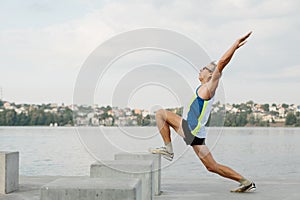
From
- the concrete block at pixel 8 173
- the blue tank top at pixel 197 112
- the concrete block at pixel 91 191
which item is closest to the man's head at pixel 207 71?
the blue tank top at pixel 197 112

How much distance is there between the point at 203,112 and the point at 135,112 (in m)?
1.38

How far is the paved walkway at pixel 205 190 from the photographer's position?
11.5m

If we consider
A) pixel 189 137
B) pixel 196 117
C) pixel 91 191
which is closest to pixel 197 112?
pixel 196 117

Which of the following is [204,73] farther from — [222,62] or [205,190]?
[205,190]

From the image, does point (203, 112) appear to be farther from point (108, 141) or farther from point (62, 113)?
point (62, 113)

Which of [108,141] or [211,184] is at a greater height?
[108,141]

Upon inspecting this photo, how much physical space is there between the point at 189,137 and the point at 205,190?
2.64 m

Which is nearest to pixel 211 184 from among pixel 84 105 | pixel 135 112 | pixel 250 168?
pixel 135 112

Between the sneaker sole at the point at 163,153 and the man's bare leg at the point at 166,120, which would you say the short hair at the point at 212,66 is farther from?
the sneaker sole at the point at 163,153

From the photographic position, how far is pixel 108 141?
10156mm

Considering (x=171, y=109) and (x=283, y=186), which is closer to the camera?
(x=171, y=109)

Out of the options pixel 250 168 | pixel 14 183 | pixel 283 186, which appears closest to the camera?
pixel 14 183

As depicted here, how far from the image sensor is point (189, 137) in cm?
1054

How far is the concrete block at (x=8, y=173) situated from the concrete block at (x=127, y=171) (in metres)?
3.39
